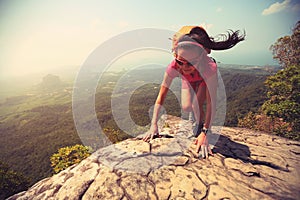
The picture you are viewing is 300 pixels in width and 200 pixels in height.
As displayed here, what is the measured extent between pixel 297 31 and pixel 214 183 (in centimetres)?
1947

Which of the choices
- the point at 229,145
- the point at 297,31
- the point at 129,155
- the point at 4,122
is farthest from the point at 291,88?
the point at 4,122

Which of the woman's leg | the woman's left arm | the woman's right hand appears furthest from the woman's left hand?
the woman's right hand

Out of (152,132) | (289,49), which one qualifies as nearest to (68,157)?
(152,132)

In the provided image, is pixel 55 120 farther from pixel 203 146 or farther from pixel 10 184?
pixel 203 146

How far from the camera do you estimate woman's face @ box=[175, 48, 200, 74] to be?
2.51 meters

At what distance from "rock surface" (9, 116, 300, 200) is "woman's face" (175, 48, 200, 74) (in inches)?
57.0

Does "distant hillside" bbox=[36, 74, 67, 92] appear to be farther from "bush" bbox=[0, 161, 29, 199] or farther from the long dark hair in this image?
the long dark hair

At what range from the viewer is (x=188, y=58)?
2.56m

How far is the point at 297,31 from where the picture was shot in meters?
15.2

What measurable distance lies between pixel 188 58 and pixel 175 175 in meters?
1.77

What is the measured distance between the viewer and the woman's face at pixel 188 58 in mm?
2508

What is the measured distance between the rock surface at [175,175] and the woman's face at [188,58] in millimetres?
1448

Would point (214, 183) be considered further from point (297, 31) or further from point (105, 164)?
point (297, 31)

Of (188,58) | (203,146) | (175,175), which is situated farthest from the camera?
(203,146)
